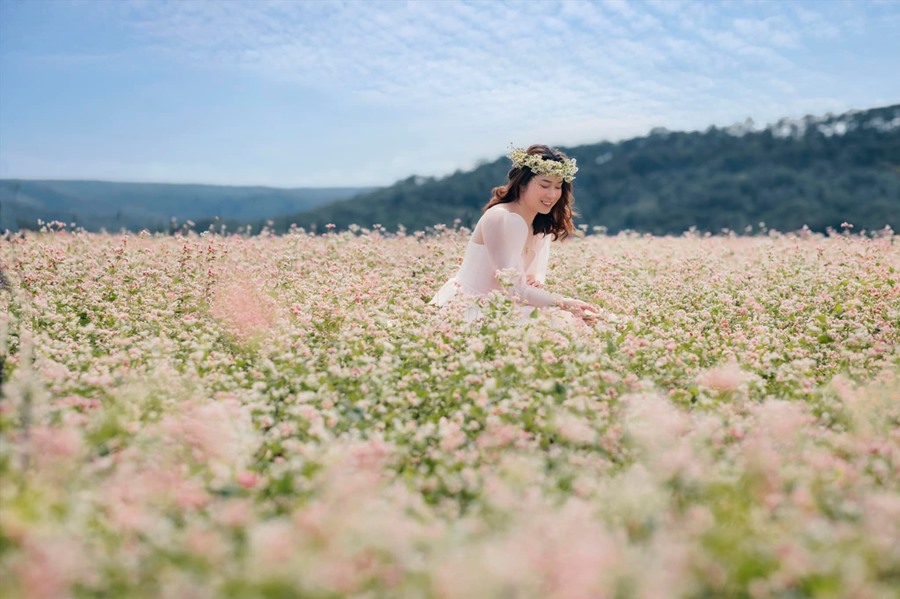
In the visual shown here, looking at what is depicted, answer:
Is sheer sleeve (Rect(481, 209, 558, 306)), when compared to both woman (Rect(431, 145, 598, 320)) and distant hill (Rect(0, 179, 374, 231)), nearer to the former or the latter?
woman (Rect(431, 145, 598, 320))

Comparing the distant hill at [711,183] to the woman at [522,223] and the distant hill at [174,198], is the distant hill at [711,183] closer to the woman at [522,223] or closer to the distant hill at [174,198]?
the distant hill at [174,198]

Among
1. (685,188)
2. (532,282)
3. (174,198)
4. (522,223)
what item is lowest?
(532,282)

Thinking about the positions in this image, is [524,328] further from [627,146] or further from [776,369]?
[627,146]

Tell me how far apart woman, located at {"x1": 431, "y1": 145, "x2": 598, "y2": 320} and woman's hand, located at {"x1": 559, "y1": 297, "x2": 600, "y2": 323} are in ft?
0.14

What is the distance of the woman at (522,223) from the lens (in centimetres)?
711

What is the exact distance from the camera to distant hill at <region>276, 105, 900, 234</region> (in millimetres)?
34844

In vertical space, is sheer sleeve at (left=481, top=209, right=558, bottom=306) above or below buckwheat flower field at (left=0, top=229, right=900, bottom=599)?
above

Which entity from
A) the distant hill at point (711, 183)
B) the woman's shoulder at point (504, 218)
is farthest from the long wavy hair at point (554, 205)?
the distant hill at point (711, 183)

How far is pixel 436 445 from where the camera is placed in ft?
13.6

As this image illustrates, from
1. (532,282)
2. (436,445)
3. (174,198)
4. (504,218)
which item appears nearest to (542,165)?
(504,218)

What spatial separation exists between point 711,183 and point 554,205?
3863cm

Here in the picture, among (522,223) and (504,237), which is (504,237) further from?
(522,223)

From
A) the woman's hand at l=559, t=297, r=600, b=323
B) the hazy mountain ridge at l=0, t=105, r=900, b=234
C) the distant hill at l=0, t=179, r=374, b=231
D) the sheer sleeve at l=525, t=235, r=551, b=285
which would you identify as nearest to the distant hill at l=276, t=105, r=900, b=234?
the hazy mountain ridge at l=0, t=105, r=900, b=234

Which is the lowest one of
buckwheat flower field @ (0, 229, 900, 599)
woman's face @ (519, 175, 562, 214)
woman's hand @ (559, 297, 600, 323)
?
buckwheat flower field @ (0, 229, 900, 599)
